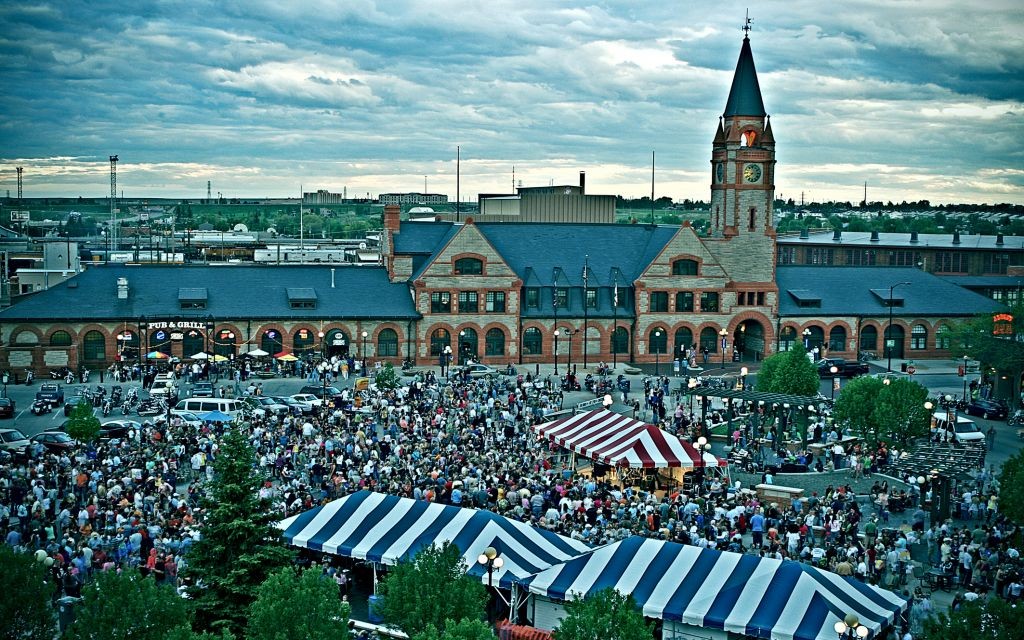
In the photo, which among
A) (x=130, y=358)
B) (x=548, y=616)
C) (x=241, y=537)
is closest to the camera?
(x=241, y=537)

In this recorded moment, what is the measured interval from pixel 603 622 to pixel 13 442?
100 ft

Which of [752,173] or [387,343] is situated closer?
[387,343]

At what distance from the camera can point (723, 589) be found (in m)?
27.2

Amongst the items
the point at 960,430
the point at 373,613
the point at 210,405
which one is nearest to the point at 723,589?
the point at 373,613

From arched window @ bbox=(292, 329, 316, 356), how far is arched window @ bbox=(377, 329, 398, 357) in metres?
3.75

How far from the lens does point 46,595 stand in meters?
23.0

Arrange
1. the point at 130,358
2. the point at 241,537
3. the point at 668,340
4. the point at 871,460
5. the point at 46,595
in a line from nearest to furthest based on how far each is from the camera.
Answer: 1. the point at 46,595
2. the point at 241,537
3. the point at 871,460
4. the point at 130,358
5. the point at 668,340

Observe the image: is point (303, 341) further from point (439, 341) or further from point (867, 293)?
point (867, 293)

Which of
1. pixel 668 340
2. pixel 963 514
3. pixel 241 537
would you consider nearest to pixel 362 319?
pixel 668 340

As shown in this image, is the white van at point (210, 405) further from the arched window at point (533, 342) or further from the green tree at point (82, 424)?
the arched window at point (533, 342)

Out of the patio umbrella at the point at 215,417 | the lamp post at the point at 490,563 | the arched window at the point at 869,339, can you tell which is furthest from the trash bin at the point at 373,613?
the arched window at the point at 869,339

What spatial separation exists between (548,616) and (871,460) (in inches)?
790

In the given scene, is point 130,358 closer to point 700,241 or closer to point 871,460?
point 700,241

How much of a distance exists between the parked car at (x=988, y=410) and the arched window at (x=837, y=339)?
1776 cm
